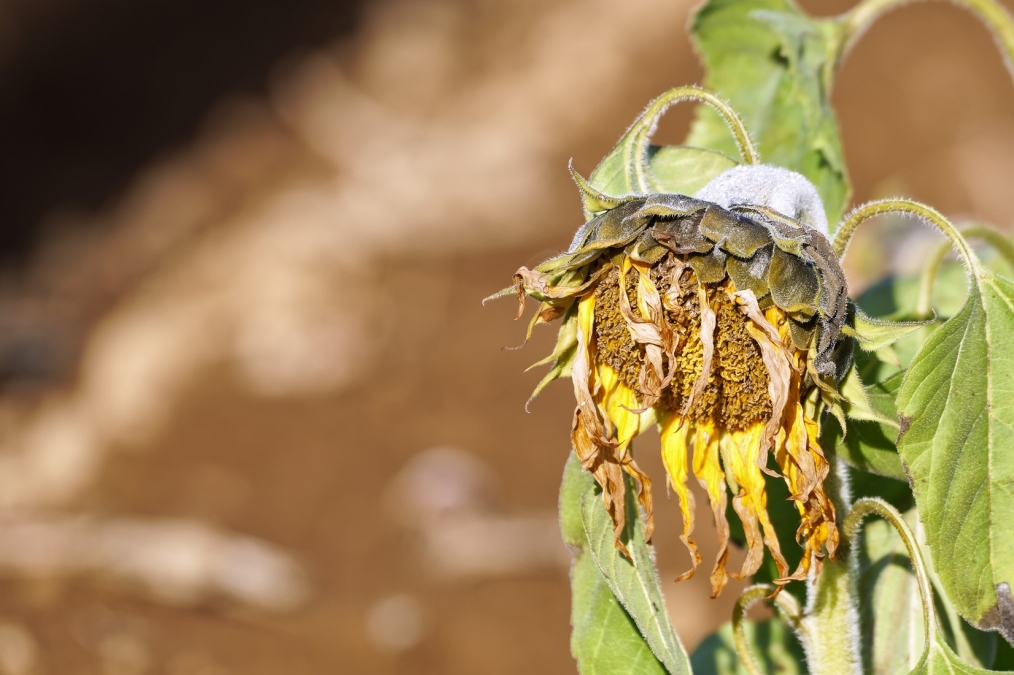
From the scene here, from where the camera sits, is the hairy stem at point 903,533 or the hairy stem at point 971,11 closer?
the hairy stem at point 903,533

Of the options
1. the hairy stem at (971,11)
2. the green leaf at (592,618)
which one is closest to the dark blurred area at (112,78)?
the hairy stem at (971,11)

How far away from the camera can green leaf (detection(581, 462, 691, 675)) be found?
81cm

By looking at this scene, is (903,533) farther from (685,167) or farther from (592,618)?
(685,167)

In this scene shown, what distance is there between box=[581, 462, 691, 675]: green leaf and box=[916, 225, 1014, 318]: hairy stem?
0.38 metres

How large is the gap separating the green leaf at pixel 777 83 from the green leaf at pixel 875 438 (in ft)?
1.02

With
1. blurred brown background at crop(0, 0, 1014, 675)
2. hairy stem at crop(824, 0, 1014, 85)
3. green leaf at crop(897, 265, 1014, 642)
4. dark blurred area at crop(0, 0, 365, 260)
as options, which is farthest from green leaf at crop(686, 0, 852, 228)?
dark blurred area at crop(0, 0, 365, 260)

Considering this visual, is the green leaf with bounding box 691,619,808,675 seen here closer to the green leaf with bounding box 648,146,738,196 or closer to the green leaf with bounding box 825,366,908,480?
the green leaf with bounding box 825,366,908,480

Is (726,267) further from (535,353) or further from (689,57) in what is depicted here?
(689,57)

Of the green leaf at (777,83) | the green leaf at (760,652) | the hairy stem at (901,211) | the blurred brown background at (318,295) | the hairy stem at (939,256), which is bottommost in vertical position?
the green leaf at (760,652)

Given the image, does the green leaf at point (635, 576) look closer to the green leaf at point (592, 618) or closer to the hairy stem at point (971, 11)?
the green leaf at point (592, 618)

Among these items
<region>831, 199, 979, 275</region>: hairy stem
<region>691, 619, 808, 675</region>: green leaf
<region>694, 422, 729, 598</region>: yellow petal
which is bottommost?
<region>691, 619, 808, 675</region>: green leaf

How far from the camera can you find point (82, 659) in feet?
11.7

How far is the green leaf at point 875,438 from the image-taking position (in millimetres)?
814

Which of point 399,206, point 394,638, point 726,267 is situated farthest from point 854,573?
point 399,206
